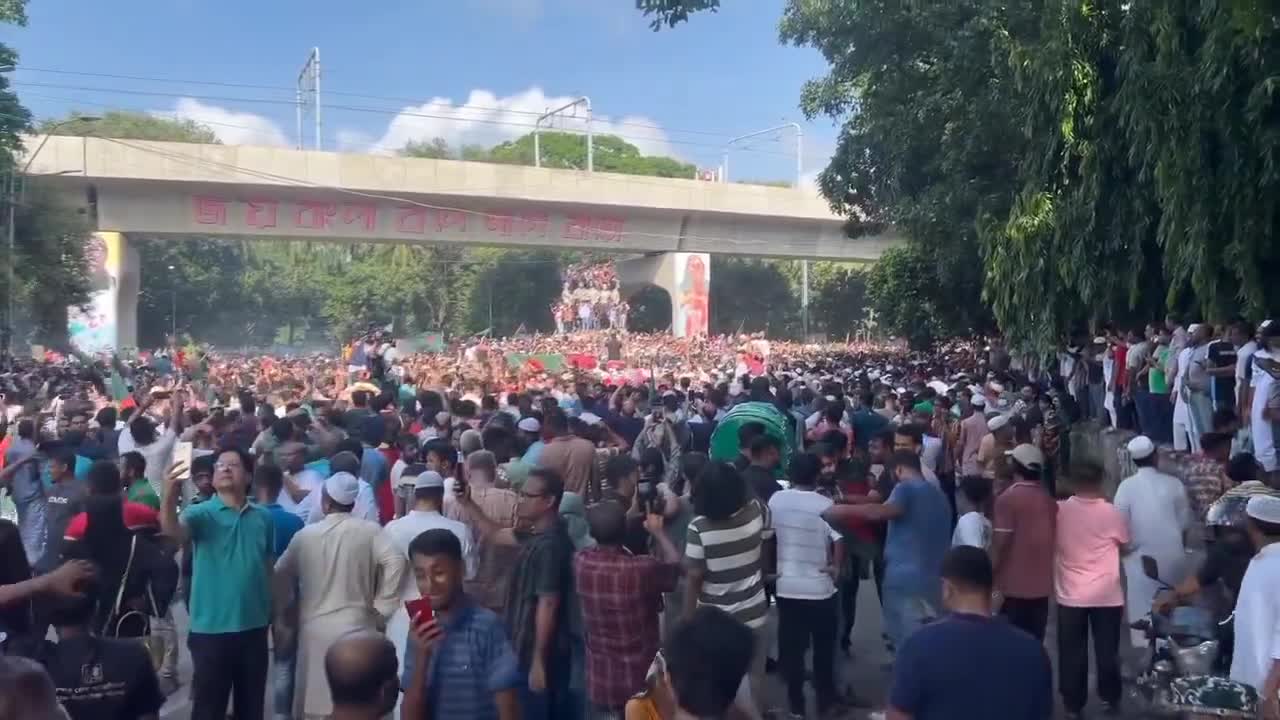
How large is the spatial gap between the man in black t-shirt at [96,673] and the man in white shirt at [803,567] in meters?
3.50

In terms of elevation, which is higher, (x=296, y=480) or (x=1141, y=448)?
(x=1141, y=448)

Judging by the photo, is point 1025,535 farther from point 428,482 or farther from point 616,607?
point 428,482

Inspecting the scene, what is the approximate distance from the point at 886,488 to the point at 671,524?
180cm

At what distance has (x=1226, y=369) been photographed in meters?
11.9

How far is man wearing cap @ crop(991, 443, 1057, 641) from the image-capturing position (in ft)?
21.9

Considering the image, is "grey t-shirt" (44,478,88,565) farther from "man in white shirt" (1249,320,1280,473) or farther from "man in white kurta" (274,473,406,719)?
"man in white shirt" (1249,320,1280,473)

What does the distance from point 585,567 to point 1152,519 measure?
3447 millimetres

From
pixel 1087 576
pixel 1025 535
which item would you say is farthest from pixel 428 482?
pixel 1087 576

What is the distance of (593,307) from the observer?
155 ft

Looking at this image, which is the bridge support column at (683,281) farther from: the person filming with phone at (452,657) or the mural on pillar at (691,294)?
the person filming with phone at (452,657)

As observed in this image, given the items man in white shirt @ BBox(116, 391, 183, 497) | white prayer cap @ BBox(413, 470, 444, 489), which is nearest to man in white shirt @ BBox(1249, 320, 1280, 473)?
white prayer cap @ BBox(413, 470, 444, 489)

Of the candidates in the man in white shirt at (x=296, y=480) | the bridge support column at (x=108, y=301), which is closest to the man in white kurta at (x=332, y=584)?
the man in white shirt at (x=296, y=480)

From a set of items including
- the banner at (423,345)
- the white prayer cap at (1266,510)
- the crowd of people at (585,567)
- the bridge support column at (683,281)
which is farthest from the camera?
the bridge support column at (683,281)

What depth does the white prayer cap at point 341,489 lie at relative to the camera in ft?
18.5
